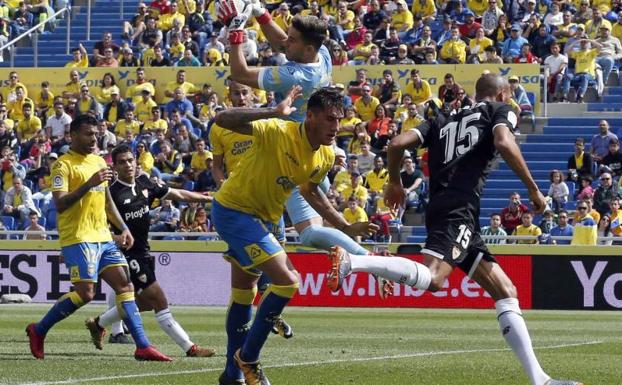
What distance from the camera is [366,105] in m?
30.4

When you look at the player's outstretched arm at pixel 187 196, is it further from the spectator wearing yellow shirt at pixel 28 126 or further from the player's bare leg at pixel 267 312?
the spectator wearing yellow shirt at pixel 28 126

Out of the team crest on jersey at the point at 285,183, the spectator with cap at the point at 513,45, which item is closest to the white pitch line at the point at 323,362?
the team crest on jersey at the point at 285,183

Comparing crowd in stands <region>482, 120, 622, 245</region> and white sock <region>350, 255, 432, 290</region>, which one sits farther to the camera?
crowd in stands <region>482, 120, 622, 245</region>

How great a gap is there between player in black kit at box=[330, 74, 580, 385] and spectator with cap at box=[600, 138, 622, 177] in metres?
17.9

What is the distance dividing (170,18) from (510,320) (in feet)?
88.8

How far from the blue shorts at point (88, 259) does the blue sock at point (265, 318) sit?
360 cm

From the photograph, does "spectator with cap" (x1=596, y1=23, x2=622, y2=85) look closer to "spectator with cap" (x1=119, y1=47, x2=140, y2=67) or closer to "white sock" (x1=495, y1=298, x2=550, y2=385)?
"spectator with cap" (x1=119, y1=47, x2=140, y2=67)

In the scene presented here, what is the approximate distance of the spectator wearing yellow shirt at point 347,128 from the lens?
97.5 ft

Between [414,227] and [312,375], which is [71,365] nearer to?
[312,375]

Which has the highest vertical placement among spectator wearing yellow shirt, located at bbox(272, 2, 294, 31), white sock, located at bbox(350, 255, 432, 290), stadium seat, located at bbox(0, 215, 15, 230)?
spectator wearing yellow shirt, located at bbox(272, 2, 294, 31)

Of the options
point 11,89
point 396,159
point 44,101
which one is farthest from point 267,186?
point 11,89

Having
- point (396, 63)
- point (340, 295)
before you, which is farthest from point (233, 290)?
point (396, 63)

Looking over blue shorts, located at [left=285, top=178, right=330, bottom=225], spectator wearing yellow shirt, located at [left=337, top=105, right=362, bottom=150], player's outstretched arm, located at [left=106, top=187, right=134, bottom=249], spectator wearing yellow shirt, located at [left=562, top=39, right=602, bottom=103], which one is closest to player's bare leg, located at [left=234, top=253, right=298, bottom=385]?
blue shorts, located at [left=285, top=178, right=330, bottom=225]

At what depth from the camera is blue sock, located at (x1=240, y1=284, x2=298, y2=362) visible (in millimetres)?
9859
